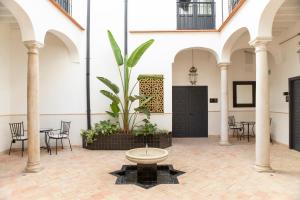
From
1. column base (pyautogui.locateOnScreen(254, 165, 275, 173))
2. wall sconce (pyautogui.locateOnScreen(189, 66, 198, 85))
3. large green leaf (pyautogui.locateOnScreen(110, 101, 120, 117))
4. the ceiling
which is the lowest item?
column base (pyautogui.locateOnScreen(254, 165, 275, 173))

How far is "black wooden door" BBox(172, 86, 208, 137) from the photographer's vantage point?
992 centimetres

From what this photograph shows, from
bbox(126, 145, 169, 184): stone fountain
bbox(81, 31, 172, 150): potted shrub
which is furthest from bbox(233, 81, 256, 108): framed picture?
bbox(126, 145, 169, 184): stone fountain

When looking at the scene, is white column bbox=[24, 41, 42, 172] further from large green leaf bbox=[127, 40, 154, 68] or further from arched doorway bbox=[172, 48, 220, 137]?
arched doorway bbox=[172, 48, 220, 137]

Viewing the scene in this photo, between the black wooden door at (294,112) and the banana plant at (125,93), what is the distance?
A: 4.91 metres

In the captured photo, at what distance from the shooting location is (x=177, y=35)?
26.9ft

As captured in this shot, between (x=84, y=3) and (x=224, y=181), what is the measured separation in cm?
766

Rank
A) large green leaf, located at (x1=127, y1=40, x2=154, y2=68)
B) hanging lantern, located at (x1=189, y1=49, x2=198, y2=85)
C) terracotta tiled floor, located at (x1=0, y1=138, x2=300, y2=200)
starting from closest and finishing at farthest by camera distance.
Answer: terracotta tiled floor, located at (x1=0, y1=138, x2=300, y2=200) < large green leaf, located at (x1=127, y1=40, x2=154, y2=68) < hanging lantern, located at (x1=189, y1=49, x2=198, y2=85)

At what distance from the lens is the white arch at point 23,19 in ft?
15.2

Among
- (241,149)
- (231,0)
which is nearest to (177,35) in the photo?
(231,0)

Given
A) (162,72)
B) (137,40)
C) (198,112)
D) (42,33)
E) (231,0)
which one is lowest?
(198,112)

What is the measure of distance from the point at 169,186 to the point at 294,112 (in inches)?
223

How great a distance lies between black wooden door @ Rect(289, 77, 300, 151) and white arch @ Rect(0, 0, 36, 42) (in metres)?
7.92

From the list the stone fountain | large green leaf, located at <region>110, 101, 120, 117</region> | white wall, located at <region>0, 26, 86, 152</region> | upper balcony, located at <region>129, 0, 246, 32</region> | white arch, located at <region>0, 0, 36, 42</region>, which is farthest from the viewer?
upper balcony, located at <region>129, 0, 246, 32</region>

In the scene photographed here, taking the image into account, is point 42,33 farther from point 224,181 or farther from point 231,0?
point 231,0
